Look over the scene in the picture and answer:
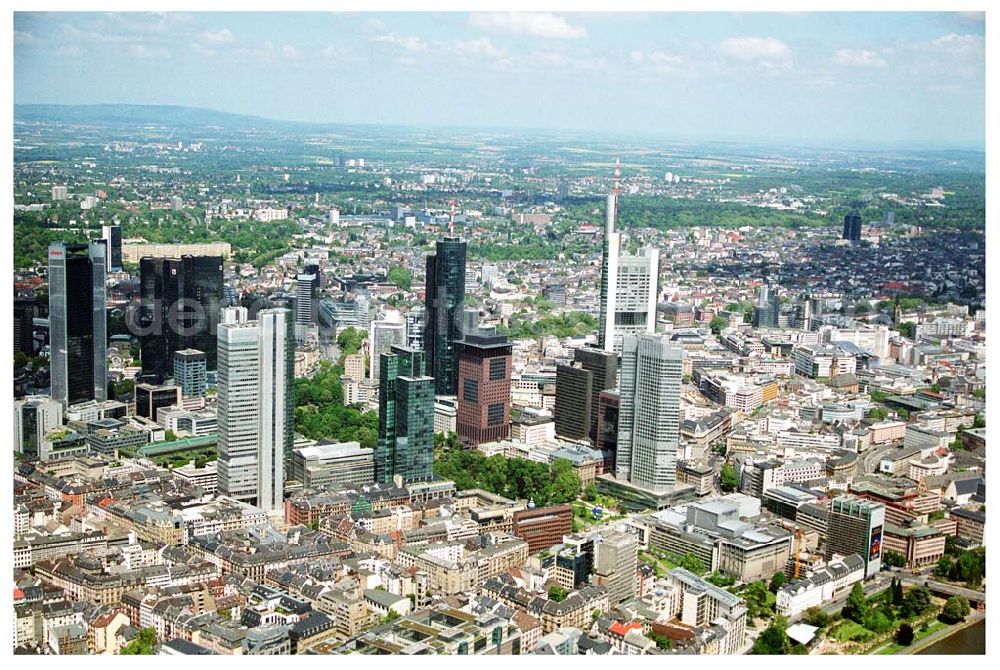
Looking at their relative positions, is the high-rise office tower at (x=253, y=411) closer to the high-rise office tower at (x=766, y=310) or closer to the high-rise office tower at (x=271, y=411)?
the high-rise office tower at (x=271, y=411)

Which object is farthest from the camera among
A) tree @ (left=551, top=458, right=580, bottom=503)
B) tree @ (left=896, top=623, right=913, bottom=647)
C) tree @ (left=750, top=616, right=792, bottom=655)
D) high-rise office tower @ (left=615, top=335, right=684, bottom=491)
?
high-rise office tower @ (left=615, top=335, right=684, bottom=491)

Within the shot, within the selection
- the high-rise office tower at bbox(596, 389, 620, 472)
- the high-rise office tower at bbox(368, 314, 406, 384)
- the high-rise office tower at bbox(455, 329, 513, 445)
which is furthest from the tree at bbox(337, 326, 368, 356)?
the high-rise office tower at bbox(596, 389, 620, 472)

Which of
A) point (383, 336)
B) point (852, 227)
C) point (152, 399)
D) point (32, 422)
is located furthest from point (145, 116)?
point (852, 227)

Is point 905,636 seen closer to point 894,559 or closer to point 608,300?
point 894,559

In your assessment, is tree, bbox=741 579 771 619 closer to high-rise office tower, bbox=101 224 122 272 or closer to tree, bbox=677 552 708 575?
tree, bbox=677 552 708 575

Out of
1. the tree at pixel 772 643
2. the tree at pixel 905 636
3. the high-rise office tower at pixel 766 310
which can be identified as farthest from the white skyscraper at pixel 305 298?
the tree at pixel 905 636
